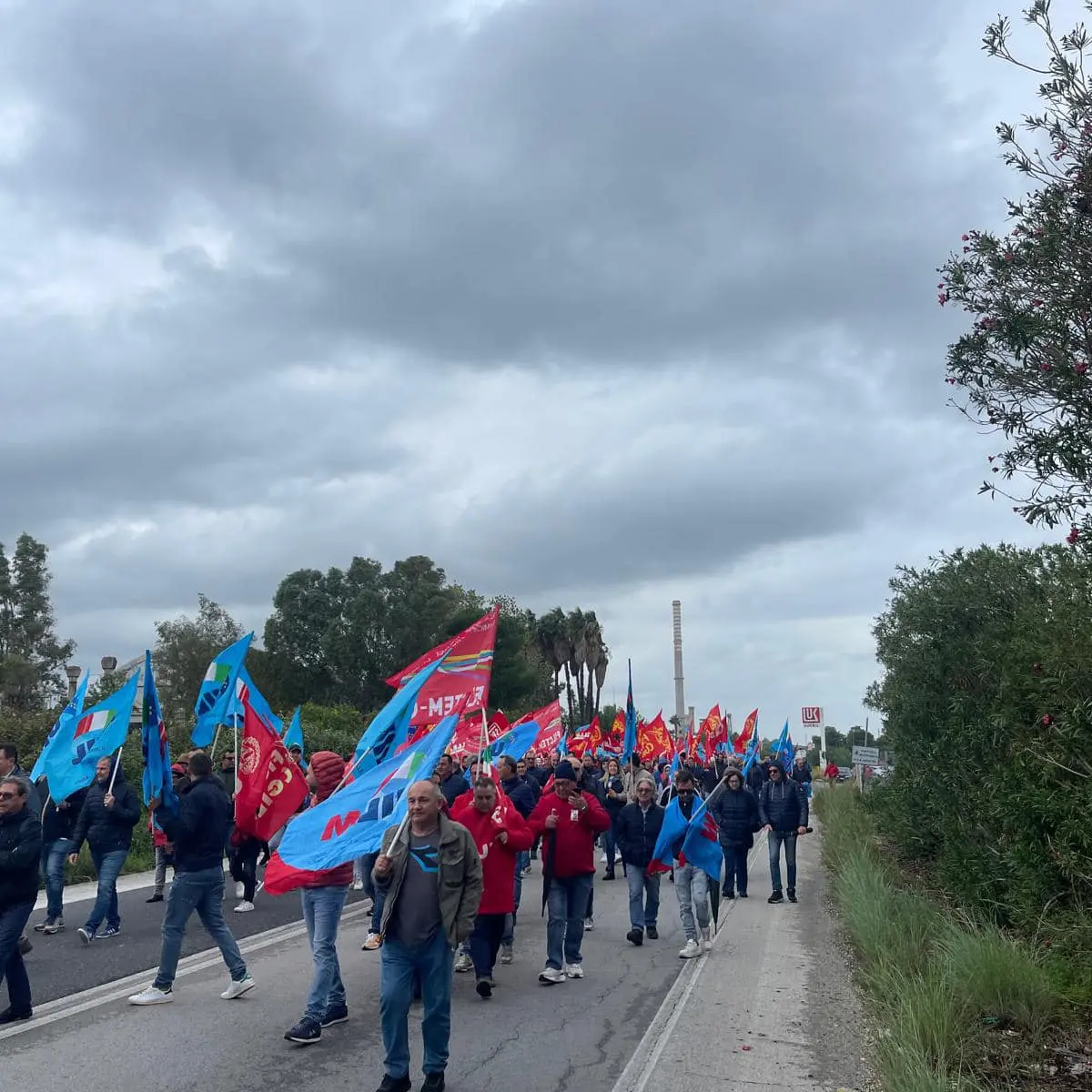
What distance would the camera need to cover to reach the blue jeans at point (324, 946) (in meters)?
7.38

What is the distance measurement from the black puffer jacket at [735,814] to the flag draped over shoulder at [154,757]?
23.2ft

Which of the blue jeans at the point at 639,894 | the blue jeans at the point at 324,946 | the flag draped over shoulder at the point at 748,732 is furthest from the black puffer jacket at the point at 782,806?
the flag draped over shoulder at the point at 748,732

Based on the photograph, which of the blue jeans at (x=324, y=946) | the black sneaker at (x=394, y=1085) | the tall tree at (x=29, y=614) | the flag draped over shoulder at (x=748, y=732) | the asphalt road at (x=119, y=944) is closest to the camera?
the black sneaker at (x=394, y=1085)

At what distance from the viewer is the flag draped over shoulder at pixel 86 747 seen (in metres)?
11.7

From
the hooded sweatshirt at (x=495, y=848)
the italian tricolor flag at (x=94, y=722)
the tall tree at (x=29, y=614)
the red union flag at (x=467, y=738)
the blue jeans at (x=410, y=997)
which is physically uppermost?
the tall tree at (x=29, y=614)

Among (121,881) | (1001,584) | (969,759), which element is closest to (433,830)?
(969,759)

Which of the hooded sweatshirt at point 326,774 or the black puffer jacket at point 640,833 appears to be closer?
the hooded sweatshirt at point 326,774

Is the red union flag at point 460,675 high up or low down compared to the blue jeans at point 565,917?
up

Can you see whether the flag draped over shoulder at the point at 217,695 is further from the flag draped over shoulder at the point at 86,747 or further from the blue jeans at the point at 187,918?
the blue jeans at the point at 187,918

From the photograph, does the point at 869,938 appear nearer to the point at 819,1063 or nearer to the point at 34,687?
the point at 819,1063

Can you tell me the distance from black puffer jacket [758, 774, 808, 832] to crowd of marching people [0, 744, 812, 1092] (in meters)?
0.02

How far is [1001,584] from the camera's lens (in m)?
13.7

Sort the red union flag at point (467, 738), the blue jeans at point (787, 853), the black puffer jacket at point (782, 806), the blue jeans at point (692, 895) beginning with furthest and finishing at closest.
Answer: the red union flag at point (467, 738) < the blue jeans at point (787, 853) < the black puffer jacket at point (782, 806) < the blue jeans at point (692, 895)

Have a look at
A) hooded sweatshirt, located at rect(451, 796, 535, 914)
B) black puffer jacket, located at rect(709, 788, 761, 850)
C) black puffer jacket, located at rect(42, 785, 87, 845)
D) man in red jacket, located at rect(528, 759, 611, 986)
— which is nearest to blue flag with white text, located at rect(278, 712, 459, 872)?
hooded sweatshirt, located at rect(451, 796, 535, 914)
